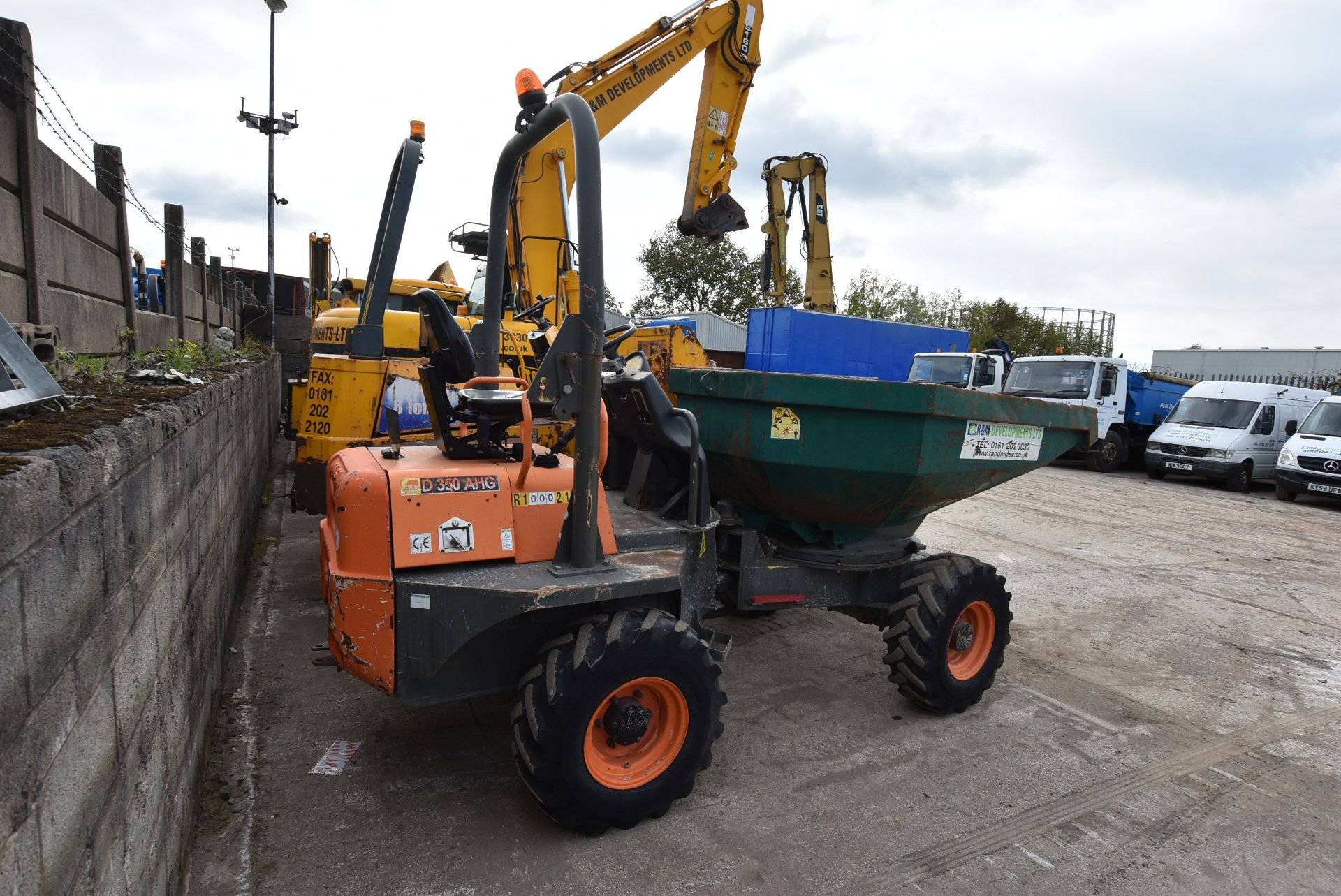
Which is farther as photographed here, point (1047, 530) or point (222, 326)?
point (222, 326)

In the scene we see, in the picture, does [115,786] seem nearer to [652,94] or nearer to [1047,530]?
[652,94]

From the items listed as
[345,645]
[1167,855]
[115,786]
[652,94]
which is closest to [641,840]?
[345,645]

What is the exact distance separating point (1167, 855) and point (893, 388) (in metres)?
2.18

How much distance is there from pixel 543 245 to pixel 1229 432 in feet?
45.6

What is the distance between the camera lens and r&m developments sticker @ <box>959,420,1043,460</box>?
387 centimetres

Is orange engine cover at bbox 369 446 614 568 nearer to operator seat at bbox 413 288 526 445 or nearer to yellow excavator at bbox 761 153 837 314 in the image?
operator seat at bbox 413 288 526 445

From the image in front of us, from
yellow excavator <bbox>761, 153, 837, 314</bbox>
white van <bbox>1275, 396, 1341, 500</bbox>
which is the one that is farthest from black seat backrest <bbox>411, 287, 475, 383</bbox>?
white van <bbox>1275, 396, 1341, 500</bbox>

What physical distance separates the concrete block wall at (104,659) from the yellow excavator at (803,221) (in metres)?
11.6

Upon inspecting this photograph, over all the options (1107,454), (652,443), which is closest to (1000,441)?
(652,443)

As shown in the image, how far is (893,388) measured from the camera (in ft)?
11.9

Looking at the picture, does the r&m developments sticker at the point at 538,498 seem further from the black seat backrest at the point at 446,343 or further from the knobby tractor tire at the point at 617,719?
the black seat backrest at the point at 446,343

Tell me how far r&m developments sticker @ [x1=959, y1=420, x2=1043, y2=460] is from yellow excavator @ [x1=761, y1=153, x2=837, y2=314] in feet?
31.8

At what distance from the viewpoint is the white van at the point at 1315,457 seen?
12.0 metres

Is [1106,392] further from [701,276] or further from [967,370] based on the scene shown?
[701,276]
